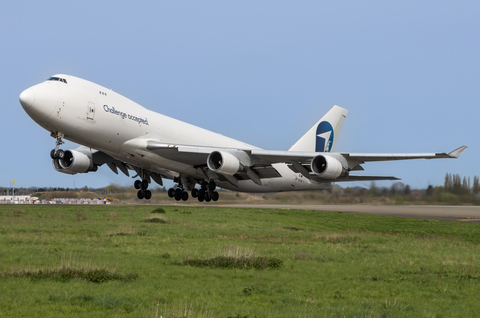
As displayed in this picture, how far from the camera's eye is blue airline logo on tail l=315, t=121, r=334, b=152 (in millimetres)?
40219

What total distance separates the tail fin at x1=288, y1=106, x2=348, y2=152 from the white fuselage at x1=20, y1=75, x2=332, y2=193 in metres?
11.4

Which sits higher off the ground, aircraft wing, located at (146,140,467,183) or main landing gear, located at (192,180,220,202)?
aircraft wing, located at (146,140,467,183)

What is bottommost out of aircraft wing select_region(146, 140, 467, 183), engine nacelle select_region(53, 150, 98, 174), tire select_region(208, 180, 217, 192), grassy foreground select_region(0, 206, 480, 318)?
grassy foreground select_region(0, 206, 480, 318)

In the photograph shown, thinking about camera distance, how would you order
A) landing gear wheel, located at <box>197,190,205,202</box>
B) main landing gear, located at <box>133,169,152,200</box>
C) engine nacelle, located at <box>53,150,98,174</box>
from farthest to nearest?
main landing gear, located at <box>133,169,152,200</box> < landing gear wheel, located at <box>197,190,205,202</box> < engine nacelle, located at <box>53,150,98,174</box>

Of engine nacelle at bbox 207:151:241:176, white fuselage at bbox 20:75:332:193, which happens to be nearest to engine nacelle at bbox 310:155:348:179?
engine nacelle at bbox 207:151:241:176

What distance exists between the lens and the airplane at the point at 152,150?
22797 millimetres

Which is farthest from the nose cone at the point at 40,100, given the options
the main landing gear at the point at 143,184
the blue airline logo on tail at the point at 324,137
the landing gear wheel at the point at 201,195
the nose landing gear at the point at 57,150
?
the blue airline logo on tail at the point at 324,137

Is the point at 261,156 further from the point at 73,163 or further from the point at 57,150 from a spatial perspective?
the point at 73,163

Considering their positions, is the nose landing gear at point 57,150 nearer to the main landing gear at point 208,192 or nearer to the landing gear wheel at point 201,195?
the main landing gear at point 208,192

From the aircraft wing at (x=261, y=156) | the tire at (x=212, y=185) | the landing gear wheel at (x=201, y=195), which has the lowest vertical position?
the landing gear wheel at (x=201, y=195)

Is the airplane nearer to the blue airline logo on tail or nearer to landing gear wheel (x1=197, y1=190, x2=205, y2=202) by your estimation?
landing gear wheel (x1=197, y1=190, x2=205, y2=202)

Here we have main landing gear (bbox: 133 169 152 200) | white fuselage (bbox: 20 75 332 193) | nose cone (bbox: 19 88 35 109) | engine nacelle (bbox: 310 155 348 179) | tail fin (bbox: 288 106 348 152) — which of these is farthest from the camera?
tail fin (bbox: 288 106 348 152)

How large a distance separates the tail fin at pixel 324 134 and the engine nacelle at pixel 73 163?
17226 mm

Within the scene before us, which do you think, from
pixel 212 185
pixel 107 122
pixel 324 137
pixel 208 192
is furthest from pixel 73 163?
pixel 324 137
